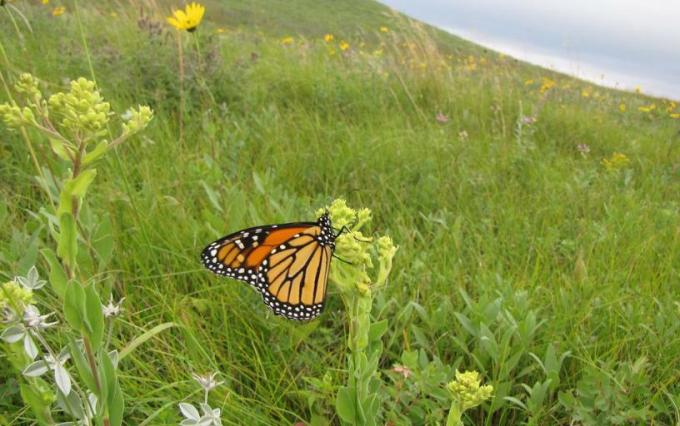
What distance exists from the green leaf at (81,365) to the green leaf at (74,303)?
53 mm

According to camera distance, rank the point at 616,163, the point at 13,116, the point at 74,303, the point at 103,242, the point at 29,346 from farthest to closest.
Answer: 1. the point at 616,163
2. the point at 103,242
3. the point at 13,116
4. the point at 29,346
5. the point at 74,303

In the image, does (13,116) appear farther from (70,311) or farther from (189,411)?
(189,411)

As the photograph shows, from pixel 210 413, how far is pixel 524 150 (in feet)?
10.2

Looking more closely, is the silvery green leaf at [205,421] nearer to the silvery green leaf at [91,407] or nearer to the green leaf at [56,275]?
the silvery green leaf at [91,407]

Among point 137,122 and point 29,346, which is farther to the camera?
point 137,122

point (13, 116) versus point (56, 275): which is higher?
point (13, 116)

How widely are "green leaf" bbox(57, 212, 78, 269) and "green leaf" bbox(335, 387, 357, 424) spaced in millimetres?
551

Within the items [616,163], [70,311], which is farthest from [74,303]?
[616,163]

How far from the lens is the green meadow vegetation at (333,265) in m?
1.17

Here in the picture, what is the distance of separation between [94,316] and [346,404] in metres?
0.50

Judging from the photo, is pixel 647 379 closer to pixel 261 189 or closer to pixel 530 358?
pixel 530 358

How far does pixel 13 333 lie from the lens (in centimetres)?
94

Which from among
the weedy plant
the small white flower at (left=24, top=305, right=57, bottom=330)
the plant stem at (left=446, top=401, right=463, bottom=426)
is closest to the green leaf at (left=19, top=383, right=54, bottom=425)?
the weedy plant

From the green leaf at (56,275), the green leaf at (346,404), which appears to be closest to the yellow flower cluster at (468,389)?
the green leaf at (346,404)
